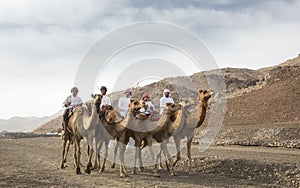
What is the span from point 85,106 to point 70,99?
1.86 metres

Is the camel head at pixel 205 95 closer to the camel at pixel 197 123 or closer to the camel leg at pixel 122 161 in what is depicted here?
the camel at pixel 197 123

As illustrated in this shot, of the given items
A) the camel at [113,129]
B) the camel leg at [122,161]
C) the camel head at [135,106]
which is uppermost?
the camel head at [135,106]

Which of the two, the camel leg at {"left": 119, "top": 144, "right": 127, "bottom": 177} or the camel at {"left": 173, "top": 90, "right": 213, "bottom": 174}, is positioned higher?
the camel at {"left": 173, "top": 90, "right": 213, "bottom": 174}

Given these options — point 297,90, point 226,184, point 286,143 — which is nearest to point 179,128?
point 226,184

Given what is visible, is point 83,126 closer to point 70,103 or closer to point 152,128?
point 70,103

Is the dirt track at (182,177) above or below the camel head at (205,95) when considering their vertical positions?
below

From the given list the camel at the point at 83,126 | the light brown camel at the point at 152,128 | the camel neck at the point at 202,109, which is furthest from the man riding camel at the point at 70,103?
the camel neck at the point at 202,109

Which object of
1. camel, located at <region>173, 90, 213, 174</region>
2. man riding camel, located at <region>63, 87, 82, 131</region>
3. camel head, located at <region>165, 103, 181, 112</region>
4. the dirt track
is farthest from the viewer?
man riding camel, located at <region>63, 87, 82, 131</region>

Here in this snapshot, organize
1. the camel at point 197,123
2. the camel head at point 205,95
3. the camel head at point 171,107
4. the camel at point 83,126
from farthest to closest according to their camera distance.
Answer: the camel head at point 171,107 → the camel at point 197,123 → the camel head at point 205,95 → the camel at point 83,126

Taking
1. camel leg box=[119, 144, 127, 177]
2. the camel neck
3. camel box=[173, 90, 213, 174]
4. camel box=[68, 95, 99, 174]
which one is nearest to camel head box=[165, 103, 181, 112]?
→ camel box=[173, 90, 213, 174]

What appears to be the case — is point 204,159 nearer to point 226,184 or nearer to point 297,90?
→ point 226,184

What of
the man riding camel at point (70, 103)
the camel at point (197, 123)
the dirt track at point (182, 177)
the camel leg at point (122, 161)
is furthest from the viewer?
the man riding camel at point (70, 103)

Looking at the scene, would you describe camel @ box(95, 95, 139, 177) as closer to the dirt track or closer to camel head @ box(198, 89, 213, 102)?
the dirt track

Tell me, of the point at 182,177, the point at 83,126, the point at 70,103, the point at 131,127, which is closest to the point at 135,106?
the point at 131,127
